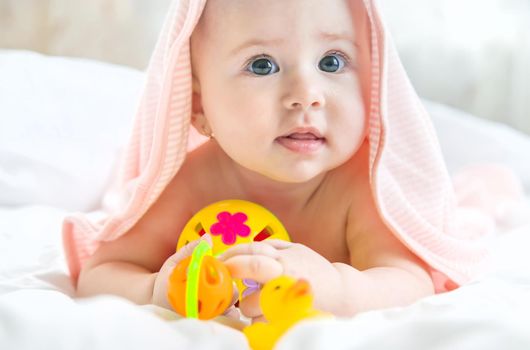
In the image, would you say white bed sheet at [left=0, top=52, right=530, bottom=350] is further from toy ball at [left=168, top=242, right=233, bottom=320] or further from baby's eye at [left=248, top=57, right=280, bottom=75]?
baby's eye at [left=248, top=57, right=280, bottom=75]

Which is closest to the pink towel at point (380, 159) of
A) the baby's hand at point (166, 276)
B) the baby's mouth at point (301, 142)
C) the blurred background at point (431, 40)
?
the baby's mouth at point (301, 142)

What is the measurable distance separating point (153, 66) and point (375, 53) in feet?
1.03

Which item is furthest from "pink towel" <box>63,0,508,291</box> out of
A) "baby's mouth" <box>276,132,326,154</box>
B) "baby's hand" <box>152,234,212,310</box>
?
"baby's hand" <box>152,234,212,310</box>

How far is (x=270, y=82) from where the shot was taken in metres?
1.04

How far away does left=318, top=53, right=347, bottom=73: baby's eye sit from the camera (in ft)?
3.50

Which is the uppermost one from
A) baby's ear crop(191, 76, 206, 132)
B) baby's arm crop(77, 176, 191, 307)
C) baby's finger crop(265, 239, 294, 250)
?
baby's ear crop(191, 76, 206, 132)

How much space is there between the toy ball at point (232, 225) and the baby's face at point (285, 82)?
0.05 metres

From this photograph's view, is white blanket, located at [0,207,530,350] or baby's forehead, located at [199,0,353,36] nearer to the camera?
white blanket, located at [0,207,530,350]

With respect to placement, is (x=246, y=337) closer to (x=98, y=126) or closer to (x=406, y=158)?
(x=406, y=158)

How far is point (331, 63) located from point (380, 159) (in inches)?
5.9

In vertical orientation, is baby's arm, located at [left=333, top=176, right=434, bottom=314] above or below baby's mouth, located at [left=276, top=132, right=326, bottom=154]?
below

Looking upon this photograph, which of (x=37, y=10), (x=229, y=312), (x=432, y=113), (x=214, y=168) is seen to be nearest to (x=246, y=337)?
(x=229, y=312)

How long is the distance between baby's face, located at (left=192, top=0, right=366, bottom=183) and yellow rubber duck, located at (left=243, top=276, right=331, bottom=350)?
1.07 feet

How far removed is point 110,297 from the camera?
0.71 m
